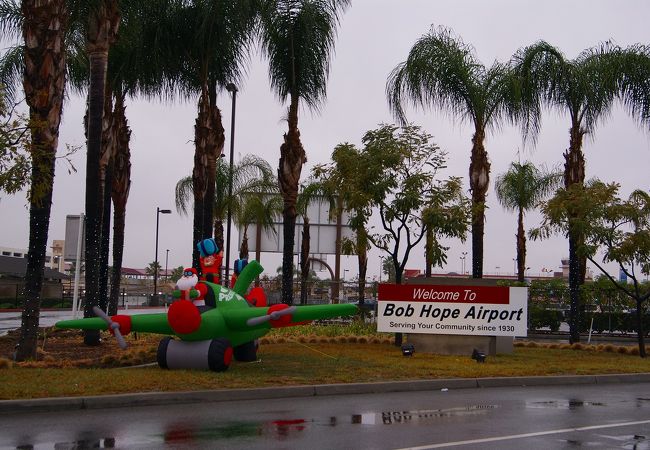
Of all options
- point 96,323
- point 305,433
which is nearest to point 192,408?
point 305,433

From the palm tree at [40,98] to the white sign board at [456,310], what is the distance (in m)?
8.48

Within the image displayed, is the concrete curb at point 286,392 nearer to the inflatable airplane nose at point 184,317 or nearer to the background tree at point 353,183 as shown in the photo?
the inflatable airplane nose at point 184,317

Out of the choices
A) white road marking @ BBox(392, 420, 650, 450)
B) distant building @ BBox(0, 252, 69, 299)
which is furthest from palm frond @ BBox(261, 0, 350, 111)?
distant building @ BBox(0, 252, 69, 299)

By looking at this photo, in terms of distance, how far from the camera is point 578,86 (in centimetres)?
2458

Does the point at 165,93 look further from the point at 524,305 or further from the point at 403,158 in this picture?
the point at 524,305

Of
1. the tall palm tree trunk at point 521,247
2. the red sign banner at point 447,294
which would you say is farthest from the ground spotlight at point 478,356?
the tall palm tree trunk at point 521,247

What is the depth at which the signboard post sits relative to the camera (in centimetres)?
2042

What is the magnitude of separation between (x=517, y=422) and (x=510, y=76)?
625 inches

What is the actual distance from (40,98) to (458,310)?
10.6 meters

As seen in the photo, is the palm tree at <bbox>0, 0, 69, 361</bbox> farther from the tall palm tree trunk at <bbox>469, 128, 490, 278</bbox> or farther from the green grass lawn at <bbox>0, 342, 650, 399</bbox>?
the tall palm tree trunk at <bbox>469, 128, 490, 278</bbox>

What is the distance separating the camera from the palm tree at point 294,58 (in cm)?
2427

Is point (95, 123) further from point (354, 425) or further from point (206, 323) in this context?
point (354, 425)

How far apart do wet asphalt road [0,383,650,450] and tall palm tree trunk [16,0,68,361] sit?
555 centimetres

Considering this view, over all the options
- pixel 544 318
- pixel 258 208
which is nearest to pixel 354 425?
pixel 544 318
